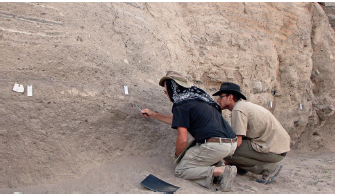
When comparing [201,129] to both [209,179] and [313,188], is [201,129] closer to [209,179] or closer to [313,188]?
[209,179]

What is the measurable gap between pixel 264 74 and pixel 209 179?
3182 millimetres

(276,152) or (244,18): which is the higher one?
(244,18)

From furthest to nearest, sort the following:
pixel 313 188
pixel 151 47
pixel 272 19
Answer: pixel 272 19 < pixel 151 47 < pixel 313 188

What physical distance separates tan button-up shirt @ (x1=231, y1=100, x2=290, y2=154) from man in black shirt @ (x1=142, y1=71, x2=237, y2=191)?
0.31 m

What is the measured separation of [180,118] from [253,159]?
3.75ft

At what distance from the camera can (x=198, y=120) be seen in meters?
2.70

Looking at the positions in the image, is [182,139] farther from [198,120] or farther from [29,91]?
[29,91]

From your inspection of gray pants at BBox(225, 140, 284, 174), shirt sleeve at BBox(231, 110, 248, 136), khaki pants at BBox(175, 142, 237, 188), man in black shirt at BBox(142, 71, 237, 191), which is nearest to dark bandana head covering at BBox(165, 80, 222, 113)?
man in black shirt at BBox(142, 71, 237, 191)

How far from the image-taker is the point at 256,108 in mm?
3098

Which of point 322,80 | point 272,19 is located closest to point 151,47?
point 272,19

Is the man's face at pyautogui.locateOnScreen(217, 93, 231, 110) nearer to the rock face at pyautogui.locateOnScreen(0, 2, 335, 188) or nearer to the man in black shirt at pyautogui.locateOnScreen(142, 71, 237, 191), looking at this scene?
the man in black shirt at pyautogui.locateOnScreen(142, 71, 237, 191)

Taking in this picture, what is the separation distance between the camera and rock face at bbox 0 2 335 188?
257cm

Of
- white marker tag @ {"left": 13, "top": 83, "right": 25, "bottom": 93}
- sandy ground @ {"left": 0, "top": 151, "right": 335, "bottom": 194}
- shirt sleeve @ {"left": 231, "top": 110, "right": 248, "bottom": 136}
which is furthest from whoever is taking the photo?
shirt sleeve @ {"left": 231, "top": 110, "right": 248, "bottom": 136}

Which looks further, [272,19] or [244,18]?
[272,19]
